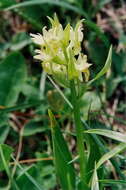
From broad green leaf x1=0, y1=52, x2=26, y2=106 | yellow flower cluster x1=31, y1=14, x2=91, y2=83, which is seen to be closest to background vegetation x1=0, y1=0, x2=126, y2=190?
broad green leaf x1=0, y1=52, x2=26, y2=106

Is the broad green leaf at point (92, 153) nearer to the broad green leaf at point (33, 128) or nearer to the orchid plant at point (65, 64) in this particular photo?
the orchid plant at point (65, 64)

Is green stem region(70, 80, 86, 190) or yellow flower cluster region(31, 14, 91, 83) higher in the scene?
yellow flower cluster region(31, 14, 91, 83)

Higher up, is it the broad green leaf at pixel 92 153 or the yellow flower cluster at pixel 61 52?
the yellow flower cluster at pixel 61 52

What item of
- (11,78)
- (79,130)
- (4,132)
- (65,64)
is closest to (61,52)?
(65,64)

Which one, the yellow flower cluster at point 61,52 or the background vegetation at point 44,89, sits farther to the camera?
the background vegetation at point 44,89

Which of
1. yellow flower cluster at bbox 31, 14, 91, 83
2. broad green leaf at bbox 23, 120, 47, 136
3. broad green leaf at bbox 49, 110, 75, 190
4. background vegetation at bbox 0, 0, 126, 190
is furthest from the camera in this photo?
broad green leaf at bbox 23, 120, 47, 136

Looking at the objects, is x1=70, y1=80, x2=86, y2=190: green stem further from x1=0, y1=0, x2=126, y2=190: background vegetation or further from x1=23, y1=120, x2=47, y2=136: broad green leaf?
x1=23, y1=120, x2=47, y2=136: broad green leaf

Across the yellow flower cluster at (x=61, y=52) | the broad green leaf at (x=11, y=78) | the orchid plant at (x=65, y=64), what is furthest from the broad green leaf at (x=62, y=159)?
the broad green leaf at (x=11, y=78)

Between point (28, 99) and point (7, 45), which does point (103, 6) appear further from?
point (28, 99)
